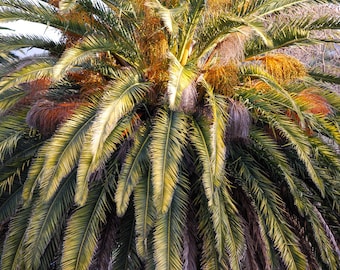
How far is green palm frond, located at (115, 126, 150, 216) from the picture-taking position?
544 centimetres

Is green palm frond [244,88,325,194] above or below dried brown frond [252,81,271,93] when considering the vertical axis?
below

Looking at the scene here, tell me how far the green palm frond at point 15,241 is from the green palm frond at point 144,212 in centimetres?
167

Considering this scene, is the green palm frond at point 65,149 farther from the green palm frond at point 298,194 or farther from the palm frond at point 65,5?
the green palm frond at point 298,194

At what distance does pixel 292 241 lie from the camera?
20.0 ft

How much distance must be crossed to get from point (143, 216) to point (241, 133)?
1.60 m

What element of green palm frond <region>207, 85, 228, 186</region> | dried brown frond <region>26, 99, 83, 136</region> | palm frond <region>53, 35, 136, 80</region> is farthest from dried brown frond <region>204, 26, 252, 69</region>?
dried brown frond <region>26, 99, 83, 136</region>

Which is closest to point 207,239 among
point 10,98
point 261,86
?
point 261,86

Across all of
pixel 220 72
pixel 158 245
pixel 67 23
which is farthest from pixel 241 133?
pixel 67 23

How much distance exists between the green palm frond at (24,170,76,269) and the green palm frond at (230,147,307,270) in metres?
2.28

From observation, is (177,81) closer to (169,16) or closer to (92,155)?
(169,16)

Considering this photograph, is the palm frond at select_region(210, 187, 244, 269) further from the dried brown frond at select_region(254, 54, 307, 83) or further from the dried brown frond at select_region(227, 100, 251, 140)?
the dried brown frond at select_region(254, 54, 307, 83)

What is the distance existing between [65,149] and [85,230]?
3.50 ft

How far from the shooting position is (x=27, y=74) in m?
5.85

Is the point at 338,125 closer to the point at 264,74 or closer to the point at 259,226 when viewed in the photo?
the point at 264,74
